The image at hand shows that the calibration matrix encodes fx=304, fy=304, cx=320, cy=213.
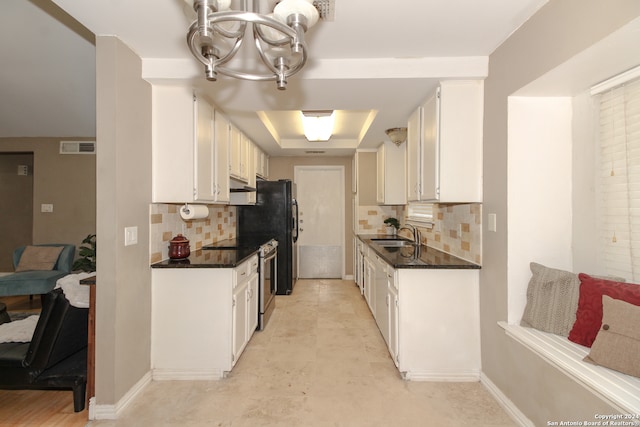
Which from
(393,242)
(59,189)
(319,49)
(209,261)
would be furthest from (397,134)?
(59,189)

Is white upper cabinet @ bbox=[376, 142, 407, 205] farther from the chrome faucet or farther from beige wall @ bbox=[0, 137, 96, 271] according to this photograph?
beige wall @ bbox=[0, 137, 96, 271]

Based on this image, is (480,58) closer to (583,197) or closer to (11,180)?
(583,197)

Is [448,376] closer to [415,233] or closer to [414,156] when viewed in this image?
[415,233]

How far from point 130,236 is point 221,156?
114cm

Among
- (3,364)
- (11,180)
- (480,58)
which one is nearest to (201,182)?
(3,364)

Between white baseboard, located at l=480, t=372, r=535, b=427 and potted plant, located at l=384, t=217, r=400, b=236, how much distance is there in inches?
98.1

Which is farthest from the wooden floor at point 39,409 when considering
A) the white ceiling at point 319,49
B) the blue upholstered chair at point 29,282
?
the white ceiling at point 319,49

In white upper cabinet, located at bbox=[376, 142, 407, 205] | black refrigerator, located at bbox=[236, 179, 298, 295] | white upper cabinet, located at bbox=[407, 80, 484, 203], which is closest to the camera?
white upper cabinet, located at bbox=[407, 80, 484, 203]

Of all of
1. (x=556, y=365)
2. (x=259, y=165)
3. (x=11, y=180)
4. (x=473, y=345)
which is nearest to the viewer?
(x=556, y=365)

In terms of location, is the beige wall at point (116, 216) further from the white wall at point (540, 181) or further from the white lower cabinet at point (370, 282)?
the white wall at point (540, 181)

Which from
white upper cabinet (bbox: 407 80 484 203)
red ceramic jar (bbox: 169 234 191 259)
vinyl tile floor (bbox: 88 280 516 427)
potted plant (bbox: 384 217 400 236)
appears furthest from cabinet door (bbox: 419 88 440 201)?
red ceramic jar (bbox: 169 234 191 259)

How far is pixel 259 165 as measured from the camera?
457 centimetres

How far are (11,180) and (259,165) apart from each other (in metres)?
4.73

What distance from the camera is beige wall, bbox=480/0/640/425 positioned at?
1305 millimetres
